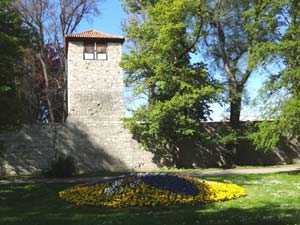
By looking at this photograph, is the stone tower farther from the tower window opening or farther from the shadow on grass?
the shadow on grass

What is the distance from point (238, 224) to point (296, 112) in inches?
416

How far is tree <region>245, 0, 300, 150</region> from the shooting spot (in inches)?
694

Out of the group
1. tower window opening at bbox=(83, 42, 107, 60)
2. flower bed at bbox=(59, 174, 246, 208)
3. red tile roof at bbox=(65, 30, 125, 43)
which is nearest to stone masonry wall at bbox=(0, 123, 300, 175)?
tower window opening at bbox=(83, 42, 107, 60)

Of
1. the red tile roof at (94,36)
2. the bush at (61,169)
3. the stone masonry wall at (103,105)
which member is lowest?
the bush at (61,169)

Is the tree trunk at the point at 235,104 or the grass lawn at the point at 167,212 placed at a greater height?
the tree trunk at the point at 235,104

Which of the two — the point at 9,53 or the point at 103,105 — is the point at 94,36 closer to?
the point at 103,105

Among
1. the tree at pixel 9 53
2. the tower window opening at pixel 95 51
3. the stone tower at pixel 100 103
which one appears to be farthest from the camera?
the tower window opening at pixel 95 51

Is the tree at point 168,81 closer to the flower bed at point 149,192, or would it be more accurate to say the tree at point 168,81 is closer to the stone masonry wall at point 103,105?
the stone masonry wall at point 103,105

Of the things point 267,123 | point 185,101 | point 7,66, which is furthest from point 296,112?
point 7,66

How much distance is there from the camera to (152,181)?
12.0 meters

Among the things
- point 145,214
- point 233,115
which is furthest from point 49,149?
point 145,214

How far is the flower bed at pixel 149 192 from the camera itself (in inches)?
425

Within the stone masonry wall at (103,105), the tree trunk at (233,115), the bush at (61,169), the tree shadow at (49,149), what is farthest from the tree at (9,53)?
the tree trunk at (233,115)

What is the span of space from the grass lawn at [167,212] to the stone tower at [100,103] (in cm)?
1059
